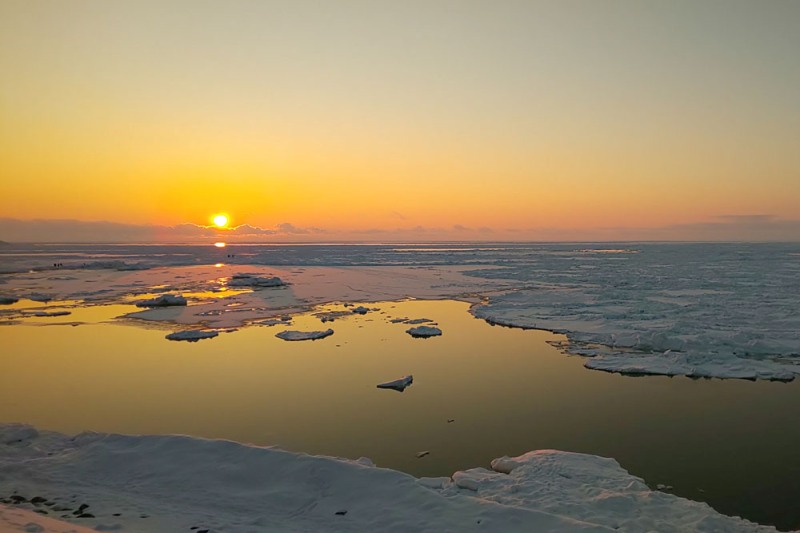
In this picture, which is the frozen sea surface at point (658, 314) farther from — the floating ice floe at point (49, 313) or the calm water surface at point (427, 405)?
the floating ice floe at point (49, 313)

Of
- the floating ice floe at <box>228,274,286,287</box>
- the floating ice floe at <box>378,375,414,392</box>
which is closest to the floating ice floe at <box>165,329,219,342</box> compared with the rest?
the floating ice floe at <box>378,375,414,392</box>

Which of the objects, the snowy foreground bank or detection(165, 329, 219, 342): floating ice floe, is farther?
detection(165, 329, 219, 342): floating ice floe

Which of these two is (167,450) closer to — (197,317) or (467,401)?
(467,401)

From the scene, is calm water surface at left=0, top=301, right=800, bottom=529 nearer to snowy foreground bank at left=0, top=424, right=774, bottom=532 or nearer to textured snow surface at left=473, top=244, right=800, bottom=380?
snowy foreground bank at left=0, top=424, right=774, bottom=532

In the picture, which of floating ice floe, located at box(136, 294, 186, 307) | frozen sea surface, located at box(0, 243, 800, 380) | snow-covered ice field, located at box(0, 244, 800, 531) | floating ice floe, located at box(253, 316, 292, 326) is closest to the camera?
snow-covered ice field, located at box(0, 244, 800, 531)

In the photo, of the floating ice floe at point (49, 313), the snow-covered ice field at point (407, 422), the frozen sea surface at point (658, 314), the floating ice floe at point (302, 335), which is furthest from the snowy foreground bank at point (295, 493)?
the floating ice floe at point (49, 313)

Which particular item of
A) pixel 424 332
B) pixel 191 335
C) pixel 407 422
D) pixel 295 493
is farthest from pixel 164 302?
pixel 295 493

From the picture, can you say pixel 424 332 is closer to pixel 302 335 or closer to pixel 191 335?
pixel 302 335
